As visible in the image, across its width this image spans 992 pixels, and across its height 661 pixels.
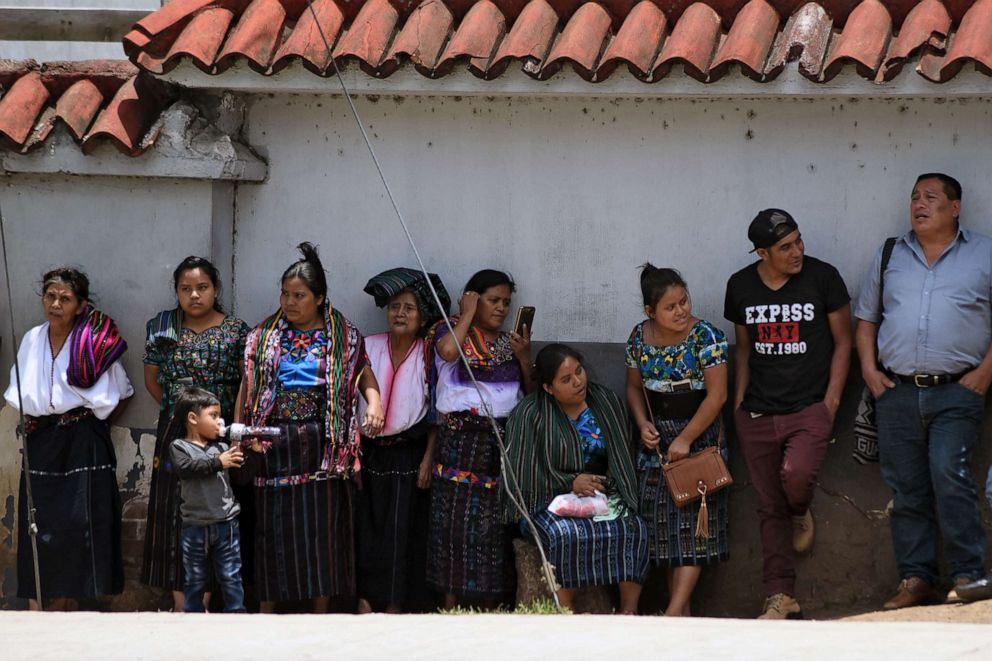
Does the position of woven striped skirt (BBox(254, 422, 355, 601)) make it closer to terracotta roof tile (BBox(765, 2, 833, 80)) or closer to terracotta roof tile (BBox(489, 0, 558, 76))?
terracotta roof tile (BBox(489, 0, 558, 76))

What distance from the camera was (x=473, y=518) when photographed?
719 cm

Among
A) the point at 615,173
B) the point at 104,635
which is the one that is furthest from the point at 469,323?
the point at 104,635

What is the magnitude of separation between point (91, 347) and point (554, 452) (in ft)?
7.92

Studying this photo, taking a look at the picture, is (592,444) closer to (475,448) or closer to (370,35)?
(475,448)

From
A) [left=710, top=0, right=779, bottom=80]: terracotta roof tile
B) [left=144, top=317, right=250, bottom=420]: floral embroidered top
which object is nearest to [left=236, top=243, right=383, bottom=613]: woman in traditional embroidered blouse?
[left=144, top=317, right=250, bottom=420]: floral embroidered top

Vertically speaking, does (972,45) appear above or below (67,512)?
above

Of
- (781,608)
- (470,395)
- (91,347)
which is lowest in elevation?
(781,608)

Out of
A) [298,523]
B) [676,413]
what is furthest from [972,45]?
[298,523]

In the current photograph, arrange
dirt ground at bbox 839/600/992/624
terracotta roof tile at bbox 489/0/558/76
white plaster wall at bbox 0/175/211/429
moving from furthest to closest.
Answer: white plaster wall at bbox 0/175/211/429 → terracotta roof tile at bbox 489/0/558/76 → dirt ground at bbox 839/600/992/624

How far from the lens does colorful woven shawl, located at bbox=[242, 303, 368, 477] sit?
721cm

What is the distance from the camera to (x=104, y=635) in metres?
5.23

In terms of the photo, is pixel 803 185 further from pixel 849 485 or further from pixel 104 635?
pixel 104 635

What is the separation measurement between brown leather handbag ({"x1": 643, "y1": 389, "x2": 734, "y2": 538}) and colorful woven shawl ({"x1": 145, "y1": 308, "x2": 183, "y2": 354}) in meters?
2.51

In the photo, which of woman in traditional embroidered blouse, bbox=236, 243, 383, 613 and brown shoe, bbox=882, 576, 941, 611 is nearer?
brown shoe, bbox=882, 576, 941, 611
